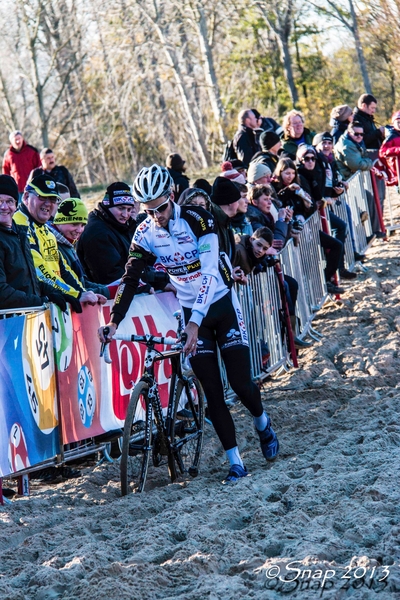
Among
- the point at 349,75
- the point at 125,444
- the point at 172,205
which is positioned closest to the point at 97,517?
the point at 125,444

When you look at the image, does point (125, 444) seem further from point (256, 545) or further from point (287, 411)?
point (287, 411)

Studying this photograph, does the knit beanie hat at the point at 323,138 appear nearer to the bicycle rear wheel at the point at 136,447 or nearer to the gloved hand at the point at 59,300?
the gloved hand at the point at 59,300

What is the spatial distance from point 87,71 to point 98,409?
33.1m

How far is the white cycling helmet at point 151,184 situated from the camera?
603cm

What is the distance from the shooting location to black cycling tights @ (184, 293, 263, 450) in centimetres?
642

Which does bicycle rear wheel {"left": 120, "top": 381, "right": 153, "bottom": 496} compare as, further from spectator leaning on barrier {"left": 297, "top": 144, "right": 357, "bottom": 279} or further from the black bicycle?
spectator leaning on barrier {"left": 297, "top": 144, "right": 357, "bottom": 279}

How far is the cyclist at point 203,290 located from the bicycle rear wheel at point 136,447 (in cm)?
50

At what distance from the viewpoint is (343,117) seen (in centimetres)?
1559

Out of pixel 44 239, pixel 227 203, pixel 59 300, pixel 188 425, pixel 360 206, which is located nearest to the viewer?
pixel 59 300

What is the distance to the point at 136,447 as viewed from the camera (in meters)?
6.04

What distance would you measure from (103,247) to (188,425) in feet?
6.50

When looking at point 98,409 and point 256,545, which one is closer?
point 256,545

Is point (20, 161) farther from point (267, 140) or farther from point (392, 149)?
point (392, 149)

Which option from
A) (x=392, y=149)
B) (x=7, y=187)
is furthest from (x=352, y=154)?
(x=7, y=187)
